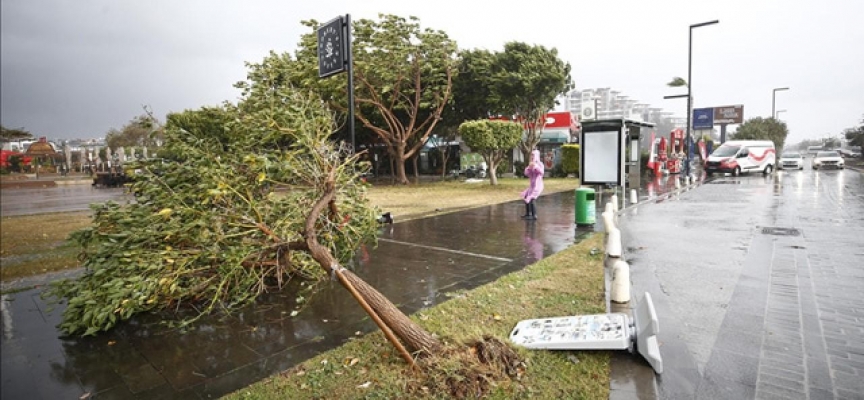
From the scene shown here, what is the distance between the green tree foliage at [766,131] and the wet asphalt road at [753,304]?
41.2 m

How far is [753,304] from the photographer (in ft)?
15.8

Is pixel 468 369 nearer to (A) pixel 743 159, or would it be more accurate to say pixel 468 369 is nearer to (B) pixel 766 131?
(A) pixel 743 159

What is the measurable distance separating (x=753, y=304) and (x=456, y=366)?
11.8ft

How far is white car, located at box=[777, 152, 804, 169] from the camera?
31.5 metres

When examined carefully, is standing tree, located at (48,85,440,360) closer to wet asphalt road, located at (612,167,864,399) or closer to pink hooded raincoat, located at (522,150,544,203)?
wet asphalt road, located at (612,167,864,399)

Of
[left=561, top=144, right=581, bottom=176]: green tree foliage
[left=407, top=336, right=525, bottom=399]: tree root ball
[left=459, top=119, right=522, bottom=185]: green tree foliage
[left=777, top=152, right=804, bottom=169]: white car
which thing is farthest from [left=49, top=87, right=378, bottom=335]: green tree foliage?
[left=777, top=152, right=804, bottom=169]: white car

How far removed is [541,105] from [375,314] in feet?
68.7

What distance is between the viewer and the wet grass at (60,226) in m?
7.18

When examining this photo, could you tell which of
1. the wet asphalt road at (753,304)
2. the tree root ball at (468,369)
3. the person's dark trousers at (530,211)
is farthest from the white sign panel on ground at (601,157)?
the tree root ball at (468,369)

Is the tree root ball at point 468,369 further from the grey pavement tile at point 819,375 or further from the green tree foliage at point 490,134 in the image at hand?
the green tree foliage at point 490,134

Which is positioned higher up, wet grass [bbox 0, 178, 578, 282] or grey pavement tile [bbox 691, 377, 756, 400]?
wet grass [bbox 0, 178, 578, 282]

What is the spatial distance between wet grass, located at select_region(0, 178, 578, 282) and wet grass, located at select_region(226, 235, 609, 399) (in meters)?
3.47

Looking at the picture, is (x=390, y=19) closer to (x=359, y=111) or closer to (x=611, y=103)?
(x=359, y=111)

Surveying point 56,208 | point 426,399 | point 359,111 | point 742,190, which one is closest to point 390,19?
point 359,111
